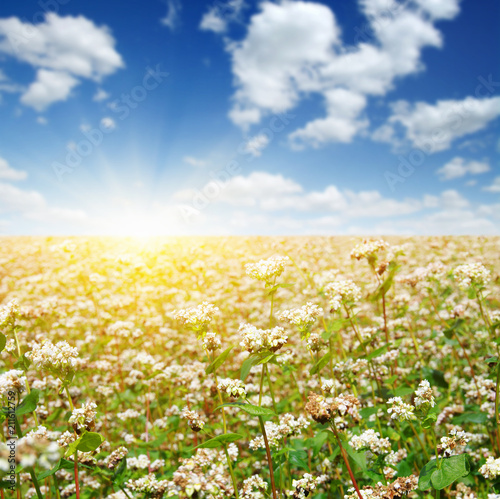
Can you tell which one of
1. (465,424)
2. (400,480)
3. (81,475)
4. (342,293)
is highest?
(342,293)

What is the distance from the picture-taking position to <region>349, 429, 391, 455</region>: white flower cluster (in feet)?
9.66

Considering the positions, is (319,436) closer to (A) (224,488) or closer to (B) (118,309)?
(A) (224,488)

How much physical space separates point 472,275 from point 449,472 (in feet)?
7.71

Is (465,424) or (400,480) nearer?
(400,480)

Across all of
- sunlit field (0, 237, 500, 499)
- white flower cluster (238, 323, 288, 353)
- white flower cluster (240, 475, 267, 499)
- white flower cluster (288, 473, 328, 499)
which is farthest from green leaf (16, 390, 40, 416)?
white flower cluster (288, 473, 328, 499)

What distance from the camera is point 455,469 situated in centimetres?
223

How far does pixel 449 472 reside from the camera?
2225mm

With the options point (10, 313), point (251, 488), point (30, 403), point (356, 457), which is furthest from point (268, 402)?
point (10, 313)

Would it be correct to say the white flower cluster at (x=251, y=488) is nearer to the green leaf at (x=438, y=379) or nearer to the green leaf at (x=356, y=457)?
the green leaf at (x=356, y=457)

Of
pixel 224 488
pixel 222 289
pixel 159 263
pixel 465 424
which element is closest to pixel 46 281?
pixel 159 263

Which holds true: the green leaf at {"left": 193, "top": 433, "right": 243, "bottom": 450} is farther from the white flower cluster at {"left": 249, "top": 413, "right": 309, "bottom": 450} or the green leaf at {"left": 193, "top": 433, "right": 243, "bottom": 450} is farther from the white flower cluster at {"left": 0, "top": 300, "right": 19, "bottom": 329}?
the white flower cluster at {"left": 0, "top": 300, "right": 19, "bottom": 329}

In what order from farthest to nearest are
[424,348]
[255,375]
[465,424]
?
1. [424,348]
2. [255,375]
3. [465,424]

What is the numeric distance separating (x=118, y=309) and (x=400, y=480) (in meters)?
7.88

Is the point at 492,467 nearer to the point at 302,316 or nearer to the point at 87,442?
the point at 302,316
